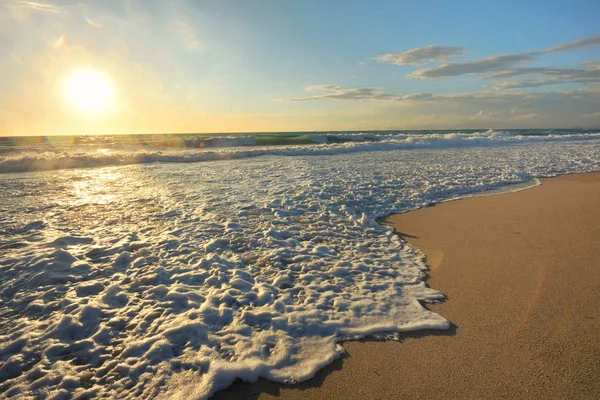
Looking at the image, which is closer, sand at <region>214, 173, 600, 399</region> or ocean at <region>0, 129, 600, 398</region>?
sand at <region>214, 173, 600, 399</region>

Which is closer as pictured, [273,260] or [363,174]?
[273,260]

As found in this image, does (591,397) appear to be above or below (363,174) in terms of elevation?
below

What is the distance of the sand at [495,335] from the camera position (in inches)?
102

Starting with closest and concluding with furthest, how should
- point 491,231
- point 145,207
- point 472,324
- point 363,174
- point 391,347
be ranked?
point 391,347
point 472,324
point 491,231
point 145,207
point 363,174

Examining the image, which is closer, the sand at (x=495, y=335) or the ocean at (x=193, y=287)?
the sand at (x=495, y=335)

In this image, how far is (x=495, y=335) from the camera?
316cm

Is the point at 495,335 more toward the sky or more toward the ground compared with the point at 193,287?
more toward the ground

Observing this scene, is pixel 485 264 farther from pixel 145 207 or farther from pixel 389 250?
pixel 145 207

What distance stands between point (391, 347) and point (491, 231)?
4.11m

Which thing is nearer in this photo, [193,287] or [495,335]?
[495,335]

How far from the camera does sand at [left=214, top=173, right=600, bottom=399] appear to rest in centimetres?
259

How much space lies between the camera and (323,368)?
283 centimetres

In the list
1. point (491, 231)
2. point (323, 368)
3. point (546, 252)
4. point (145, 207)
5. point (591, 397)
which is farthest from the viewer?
point (145, 207)

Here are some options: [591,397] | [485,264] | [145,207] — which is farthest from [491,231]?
[145,207]
